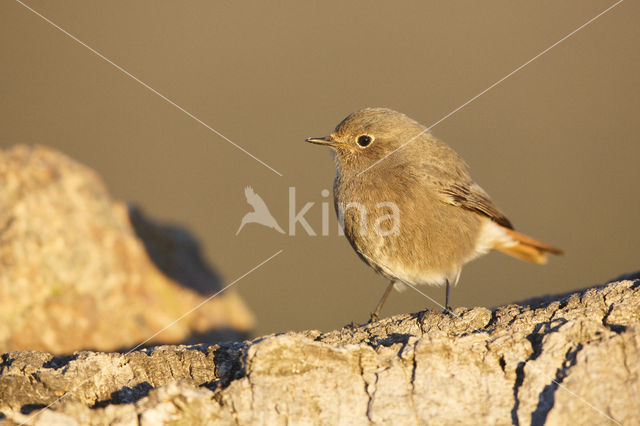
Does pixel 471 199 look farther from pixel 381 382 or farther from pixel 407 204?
pixel 381 382

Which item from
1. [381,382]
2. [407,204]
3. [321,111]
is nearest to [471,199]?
[407,204]

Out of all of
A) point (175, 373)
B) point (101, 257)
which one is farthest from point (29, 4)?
point (175, 373)

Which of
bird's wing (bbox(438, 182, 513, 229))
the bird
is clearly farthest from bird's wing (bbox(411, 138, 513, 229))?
the bird

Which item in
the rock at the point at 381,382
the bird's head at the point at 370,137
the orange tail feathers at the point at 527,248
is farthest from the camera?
the orange tail feathers at the point at 527,248

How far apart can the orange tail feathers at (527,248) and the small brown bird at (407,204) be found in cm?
2

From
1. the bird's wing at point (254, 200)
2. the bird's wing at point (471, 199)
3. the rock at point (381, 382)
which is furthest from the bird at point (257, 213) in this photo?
the rock at point (381, 382)

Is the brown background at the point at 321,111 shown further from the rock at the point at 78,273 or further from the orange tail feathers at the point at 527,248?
the rock at the point at 78,273

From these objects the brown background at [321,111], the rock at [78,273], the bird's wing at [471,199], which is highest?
the brown background at [321,111]

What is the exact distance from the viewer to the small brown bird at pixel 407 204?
5363mm

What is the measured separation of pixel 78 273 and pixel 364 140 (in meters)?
2.72

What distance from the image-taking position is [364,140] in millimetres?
5969

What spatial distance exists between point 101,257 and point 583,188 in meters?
8.46

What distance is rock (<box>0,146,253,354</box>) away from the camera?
490 centimetres

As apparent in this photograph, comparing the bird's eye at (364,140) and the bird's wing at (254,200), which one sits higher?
the bird's wing at (254,200)
